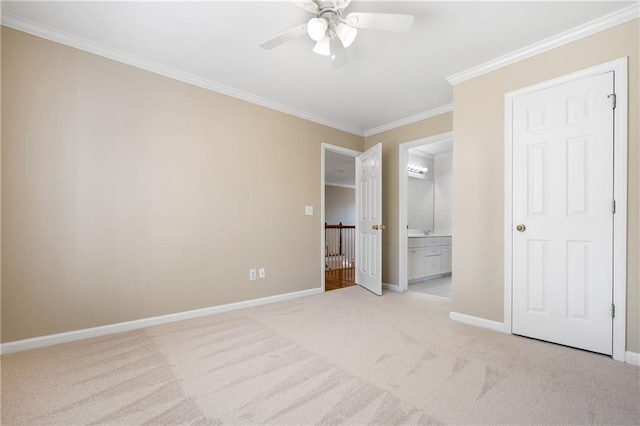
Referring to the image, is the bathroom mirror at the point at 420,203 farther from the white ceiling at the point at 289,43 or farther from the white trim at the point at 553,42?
the white trim at the point at 553,42

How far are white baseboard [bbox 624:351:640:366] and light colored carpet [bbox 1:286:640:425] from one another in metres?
0.07

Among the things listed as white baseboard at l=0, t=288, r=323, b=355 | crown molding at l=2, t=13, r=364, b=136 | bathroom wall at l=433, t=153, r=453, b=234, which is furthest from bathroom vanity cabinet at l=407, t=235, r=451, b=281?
crown molding at l=2, t=13, r=364, b=136

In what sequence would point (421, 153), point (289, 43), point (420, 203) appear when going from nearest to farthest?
point (289, 43)
point (421, 153)
point (420, 203)

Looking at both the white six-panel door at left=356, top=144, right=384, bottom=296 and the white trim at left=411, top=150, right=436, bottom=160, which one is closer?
the white six-panel door at left=356, top=144, right=384, bottom=296

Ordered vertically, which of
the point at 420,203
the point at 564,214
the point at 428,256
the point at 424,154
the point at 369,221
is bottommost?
the point at 428,256

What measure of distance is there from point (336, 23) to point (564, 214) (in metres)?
2.34

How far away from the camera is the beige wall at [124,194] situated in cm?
223

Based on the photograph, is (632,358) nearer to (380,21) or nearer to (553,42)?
(553,42)

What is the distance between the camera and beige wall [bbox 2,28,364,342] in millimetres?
2230

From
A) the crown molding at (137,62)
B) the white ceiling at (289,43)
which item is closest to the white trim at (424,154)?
the white ceiling at (289,43)

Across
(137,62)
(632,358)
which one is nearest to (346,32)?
(137,62)

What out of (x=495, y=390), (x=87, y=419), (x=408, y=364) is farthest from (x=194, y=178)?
(x=495, y=390)

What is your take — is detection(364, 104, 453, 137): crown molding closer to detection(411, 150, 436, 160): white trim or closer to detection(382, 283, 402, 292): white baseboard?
detection(411, 150, 436, 160): white trim

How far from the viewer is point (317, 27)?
187 centimetres
